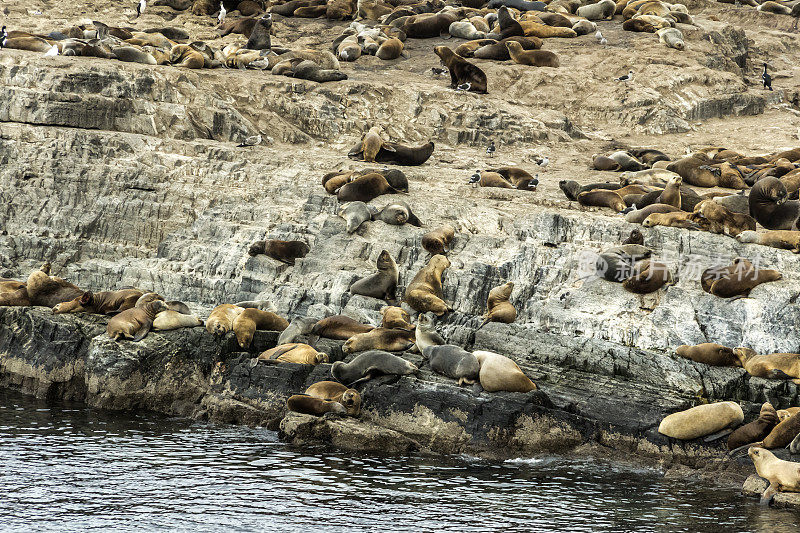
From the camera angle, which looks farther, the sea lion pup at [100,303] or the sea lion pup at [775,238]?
the sea lion pup at [100,303]

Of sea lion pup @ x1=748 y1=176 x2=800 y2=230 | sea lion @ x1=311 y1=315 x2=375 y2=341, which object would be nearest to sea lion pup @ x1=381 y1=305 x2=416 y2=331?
sea lion @ x1=311 y1=315 x2=375 y2=341

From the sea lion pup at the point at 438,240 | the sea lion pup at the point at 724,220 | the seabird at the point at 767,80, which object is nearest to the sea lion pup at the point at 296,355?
the sea lion pup at the point at 438,240

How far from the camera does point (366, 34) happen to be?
25.5 metres

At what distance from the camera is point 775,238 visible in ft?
44.0

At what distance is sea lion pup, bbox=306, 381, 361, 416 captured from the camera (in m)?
11.2

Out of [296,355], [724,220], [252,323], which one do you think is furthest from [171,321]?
[724,220]

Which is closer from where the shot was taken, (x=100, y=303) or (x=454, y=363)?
(x=454, y=363)

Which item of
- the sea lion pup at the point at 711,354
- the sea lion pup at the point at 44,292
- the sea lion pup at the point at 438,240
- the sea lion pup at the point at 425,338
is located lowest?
the sea lion pup at the point at 44,292

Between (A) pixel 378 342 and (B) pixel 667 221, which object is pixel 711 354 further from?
(A) pixel 378 342

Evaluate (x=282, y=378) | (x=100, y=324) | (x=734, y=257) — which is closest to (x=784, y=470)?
(x=734, y=257)

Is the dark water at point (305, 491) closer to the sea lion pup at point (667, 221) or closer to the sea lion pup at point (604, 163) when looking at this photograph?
the sea lion pup at point (667, 221)

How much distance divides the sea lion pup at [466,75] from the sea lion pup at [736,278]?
33.5ft

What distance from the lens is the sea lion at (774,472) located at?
9.29 meters

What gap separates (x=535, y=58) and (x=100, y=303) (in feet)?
44.7
